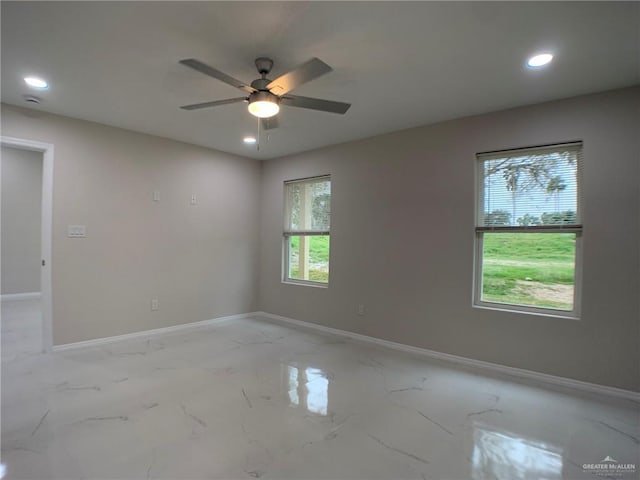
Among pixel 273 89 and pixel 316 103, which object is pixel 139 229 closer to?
pixel 273 89

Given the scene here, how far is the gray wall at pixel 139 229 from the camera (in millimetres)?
3512

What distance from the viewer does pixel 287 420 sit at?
2234 millimetres

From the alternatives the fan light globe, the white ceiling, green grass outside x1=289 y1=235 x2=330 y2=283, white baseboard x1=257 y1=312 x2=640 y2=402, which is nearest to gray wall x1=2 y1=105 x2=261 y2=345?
the white ceiling

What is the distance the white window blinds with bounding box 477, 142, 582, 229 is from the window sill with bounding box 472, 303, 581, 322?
30.5 inches

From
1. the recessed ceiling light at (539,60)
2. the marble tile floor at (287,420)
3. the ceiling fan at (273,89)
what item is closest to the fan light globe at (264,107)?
the ceiling fan at (273,89)

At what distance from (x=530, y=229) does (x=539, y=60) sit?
1.45 m

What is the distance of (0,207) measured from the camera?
5.93 meters

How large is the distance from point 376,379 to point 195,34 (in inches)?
118

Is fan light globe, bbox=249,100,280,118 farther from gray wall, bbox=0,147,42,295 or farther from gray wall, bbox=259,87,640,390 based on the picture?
gray wall, bbox=0,147,42,295

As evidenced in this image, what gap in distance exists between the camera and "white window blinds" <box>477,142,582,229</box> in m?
2.90

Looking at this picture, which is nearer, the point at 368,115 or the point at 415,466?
the point at 415,466

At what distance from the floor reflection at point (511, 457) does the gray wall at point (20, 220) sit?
7.81 meters

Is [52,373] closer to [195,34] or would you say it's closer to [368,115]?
[195,34]

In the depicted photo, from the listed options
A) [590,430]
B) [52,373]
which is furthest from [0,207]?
[590,430]
